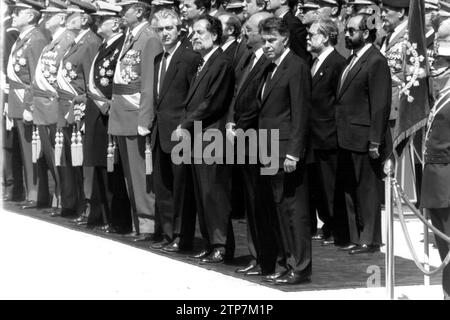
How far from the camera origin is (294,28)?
13.4 metres

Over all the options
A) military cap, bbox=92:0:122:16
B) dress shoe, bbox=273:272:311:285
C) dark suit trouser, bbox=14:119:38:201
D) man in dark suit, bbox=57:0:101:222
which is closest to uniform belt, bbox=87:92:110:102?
man in dark suit, bbox=57:0:101:222

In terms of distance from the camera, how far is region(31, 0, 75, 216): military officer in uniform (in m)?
15.2

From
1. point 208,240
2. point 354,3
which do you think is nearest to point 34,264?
point 208,240

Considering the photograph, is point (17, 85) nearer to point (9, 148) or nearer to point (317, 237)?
point (9, 148)

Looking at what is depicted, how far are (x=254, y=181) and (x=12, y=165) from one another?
19.3 ft

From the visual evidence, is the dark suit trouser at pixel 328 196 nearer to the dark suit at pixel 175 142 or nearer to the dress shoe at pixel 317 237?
the dress shoe at pixel 317 237

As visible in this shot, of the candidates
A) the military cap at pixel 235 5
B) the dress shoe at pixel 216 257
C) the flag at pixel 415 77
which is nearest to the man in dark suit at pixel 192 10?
the military cap at pixel 235 5

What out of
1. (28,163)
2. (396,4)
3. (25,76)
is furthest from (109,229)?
(396,4)

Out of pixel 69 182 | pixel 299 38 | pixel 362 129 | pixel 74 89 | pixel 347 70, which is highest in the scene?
pixel 299 38

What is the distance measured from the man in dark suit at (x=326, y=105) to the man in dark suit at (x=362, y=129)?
0.19 m

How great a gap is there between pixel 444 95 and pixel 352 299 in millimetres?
1576

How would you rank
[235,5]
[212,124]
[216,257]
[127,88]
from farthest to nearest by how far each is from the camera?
[235,5]
[127,88]
[216,257]
[212,124]

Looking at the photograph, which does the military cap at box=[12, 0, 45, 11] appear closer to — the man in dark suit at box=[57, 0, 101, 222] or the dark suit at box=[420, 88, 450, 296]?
the man in dark suit at box=[57, 0, 101, 222]

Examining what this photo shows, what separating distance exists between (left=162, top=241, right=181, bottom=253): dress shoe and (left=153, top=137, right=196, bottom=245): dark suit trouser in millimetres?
59
